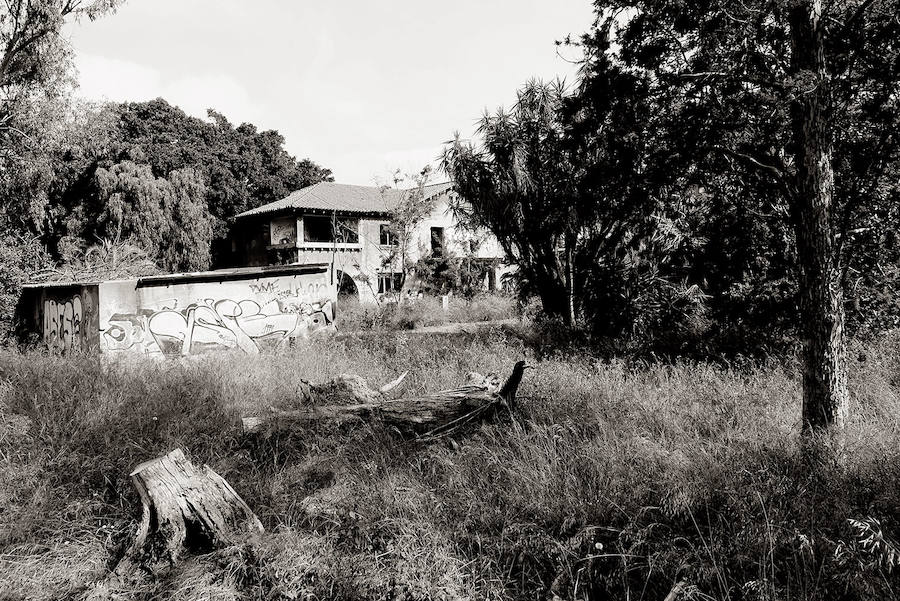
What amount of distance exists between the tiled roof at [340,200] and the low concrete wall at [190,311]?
11.4 meters

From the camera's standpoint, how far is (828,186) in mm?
3957

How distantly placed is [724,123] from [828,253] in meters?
1.53

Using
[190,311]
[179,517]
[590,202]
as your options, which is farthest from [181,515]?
[190,311]

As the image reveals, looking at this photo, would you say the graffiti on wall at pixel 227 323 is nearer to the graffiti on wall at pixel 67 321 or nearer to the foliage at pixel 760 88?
the graffiti on wall at pixel 67 321

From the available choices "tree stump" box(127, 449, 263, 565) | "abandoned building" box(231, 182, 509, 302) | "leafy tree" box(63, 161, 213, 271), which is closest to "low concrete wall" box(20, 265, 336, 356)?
"tree stump" box(127, 449, 263, 565)

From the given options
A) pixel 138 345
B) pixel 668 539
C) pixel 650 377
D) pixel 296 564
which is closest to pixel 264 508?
pixel 296 564

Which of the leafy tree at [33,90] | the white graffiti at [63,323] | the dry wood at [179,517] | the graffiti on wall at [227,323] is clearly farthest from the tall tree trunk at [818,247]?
the leafy tree at [33,90]

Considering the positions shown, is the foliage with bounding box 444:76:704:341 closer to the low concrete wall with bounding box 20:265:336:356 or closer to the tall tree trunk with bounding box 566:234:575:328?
the tall tree trunk with bounding box 566:234:575:328

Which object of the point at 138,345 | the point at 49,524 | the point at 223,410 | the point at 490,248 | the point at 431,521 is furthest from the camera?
the point at 490,248

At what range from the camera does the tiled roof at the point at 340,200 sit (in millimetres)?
24516

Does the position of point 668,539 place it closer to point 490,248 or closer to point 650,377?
point 650,377

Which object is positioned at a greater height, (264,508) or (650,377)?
(650,377)

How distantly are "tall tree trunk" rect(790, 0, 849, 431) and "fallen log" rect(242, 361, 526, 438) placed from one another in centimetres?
228

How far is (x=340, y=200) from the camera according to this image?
2627 centimetres
